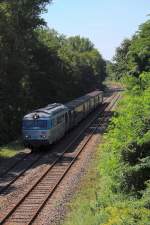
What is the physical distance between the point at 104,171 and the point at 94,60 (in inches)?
4723

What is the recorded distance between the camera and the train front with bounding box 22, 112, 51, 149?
36750 mm

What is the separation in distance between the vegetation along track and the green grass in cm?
359

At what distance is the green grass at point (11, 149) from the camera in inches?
1438

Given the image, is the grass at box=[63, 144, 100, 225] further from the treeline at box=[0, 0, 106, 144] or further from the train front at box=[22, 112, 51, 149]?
the treeline at box=[0, 0, 106, 144]

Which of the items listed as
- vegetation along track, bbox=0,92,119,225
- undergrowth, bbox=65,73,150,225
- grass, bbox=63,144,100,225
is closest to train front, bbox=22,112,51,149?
vegetation along track, bbox=0,92,119,225

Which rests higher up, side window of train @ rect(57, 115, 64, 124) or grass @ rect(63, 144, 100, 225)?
side window of train @ rect(57, 115, 64, 124)

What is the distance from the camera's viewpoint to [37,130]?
36844mm

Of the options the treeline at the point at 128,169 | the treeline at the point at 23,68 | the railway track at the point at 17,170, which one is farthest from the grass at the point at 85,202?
the treeline at the point at 23,68

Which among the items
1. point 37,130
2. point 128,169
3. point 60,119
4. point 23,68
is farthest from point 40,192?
point 23,68

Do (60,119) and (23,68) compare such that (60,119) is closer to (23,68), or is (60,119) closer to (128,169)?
(23,68)

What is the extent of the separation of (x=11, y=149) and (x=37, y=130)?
3.17m

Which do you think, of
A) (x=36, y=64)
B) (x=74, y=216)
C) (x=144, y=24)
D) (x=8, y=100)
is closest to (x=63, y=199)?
(x=74, y=216)

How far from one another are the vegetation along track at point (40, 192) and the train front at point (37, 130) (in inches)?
71.5

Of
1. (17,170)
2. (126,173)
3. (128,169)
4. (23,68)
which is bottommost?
(17,170)
